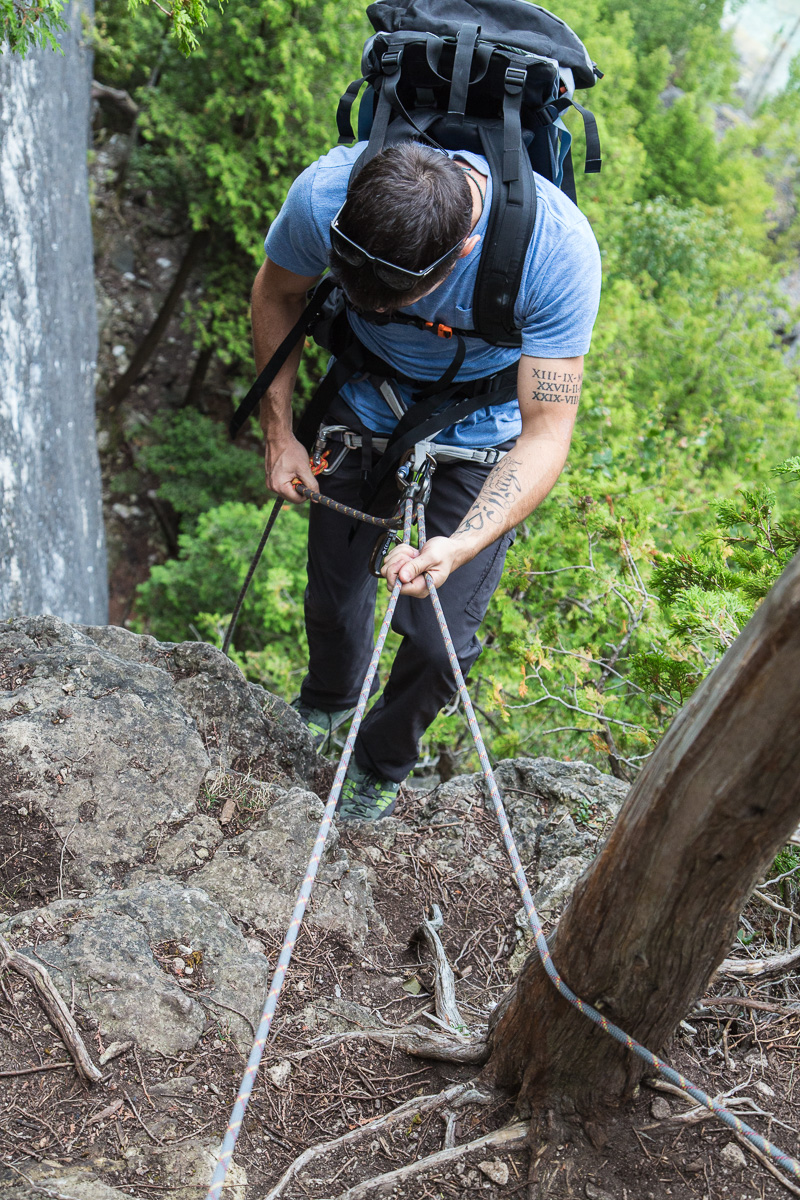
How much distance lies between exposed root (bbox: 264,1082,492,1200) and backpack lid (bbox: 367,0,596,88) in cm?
297

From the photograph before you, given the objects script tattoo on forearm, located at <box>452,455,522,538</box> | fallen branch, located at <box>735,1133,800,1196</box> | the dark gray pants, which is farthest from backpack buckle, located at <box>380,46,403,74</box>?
fallen branch, located at <box>735,1133,800,1196</box>

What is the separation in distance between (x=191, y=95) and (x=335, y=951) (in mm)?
13870

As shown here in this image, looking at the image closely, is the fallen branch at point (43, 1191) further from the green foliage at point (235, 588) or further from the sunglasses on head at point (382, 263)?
the green foliage at point (235, 588)

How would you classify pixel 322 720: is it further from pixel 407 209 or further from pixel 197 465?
pixel 197 465

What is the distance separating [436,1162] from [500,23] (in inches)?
131

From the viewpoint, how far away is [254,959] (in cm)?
246

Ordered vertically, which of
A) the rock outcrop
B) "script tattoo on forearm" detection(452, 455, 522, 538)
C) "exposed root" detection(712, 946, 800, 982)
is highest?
"script tattoo on forearm" detection(452, 455, 522, 538)

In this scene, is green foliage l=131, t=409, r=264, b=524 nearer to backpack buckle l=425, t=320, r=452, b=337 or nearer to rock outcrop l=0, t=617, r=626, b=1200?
rock outcrop l=0, t=617, r=626, b=1200

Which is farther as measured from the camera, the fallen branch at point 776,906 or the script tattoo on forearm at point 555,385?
the script tattoo on forearm at point 555,385

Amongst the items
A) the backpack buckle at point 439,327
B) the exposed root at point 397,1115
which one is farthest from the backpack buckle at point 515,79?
the exposed root at point 397,1115

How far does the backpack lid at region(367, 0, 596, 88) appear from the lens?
9.13 ft

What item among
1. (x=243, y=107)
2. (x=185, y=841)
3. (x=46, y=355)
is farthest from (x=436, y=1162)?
(x=243, y=107)

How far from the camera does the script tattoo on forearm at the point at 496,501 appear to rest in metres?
2.72

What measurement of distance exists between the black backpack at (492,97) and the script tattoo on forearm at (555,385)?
0.59 feet
